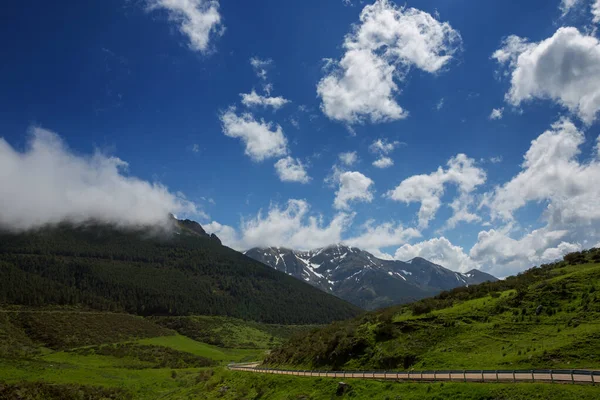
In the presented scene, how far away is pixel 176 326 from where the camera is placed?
197500mm

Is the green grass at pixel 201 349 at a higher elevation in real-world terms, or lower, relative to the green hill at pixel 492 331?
lower

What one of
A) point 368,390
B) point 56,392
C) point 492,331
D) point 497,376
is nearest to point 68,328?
point 56,392

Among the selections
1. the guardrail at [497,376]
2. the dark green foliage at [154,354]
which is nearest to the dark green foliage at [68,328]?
the dark green foliage at [154,354]

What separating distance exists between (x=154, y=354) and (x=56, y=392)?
7016cm

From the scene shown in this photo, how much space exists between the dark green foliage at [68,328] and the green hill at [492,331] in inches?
4312

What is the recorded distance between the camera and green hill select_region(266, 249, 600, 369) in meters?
32.7

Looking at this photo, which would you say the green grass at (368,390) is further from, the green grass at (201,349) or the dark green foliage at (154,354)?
the green grass at (201,349)

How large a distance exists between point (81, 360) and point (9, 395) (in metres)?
57.9

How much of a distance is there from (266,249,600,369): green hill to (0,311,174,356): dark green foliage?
359 ft

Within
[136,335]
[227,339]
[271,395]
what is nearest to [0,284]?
→ [136,335]

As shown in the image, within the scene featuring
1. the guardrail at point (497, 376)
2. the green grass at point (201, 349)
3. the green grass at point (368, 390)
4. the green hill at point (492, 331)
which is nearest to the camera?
the green grass at point (368, 390)

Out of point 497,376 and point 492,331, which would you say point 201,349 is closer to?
point 492,331

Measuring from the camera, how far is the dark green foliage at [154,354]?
11829cm

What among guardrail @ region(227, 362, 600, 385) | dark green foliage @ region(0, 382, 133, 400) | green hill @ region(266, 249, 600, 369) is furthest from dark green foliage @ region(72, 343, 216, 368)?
guardrail @ region(227, 362, 600, 385)
